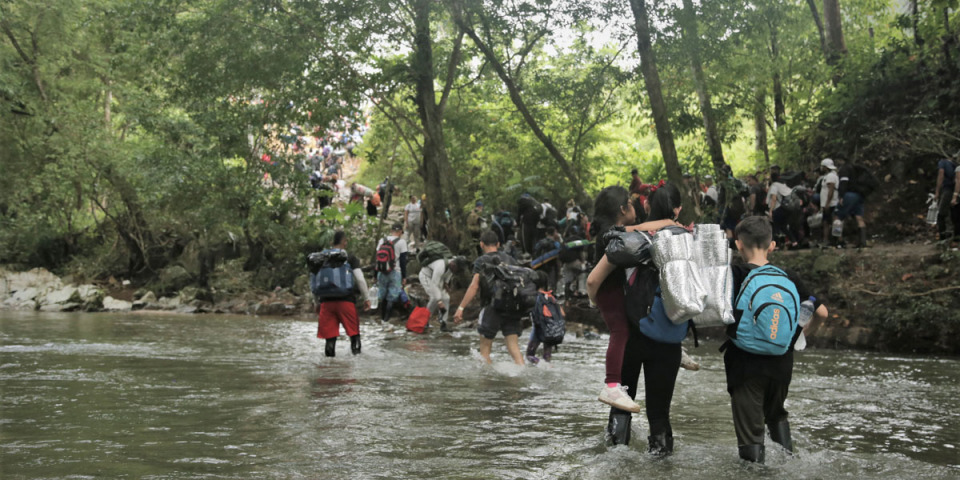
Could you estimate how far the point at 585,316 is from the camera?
19484mm

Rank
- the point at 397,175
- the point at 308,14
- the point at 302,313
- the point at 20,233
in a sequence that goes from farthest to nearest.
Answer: the point at 397,175
the point at 20,233
the point at 302,313
the point at 308,14

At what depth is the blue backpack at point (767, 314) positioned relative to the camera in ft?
17.2

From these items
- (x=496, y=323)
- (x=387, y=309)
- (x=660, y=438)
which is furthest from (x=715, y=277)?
(x=387, y=309)

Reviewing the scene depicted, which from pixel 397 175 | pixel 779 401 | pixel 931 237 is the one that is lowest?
pixel 779 401

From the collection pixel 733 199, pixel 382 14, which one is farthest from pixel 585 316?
pixel 382 14

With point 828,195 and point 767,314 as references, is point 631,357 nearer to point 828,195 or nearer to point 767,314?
point 767,314

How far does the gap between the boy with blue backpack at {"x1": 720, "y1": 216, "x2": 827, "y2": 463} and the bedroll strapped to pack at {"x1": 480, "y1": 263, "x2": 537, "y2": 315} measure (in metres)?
5.42

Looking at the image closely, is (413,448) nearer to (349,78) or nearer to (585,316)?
(585,316)

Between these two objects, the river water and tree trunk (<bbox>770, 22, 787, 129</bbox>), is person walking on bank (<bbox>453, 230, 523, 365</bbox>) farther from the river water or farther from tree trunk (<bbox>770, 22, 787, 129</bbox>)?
tree trunk (<bbox>770, 22, 787, 129</bbox>)

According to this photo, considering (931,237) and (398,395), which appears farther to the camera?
(931,237)

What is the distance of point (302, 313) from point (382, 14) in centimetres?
796

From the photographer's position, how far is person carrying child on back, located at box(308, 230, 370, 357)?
11.8m

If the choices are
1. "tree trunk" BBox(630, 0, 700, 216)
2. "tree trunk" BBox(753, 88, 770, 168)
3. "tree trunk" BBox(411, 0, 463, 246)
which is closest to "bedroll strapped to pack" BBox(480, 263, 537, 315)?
"tree trunk" BBox(630, 0, 700, 216)

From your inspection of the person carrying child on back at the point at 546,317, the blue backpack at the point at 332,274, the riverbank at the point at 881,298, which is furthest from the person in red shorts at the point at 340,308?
the riverbank at the point at 881,298
